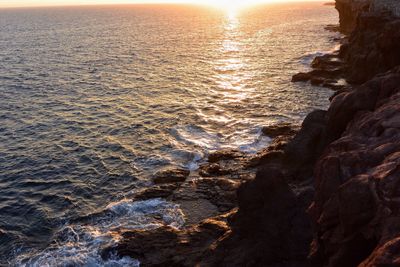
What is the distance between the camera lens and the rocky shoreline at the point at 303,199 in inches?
592

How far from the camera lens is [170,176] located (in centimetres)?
3438

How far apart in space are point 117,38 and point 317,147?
4708 inches

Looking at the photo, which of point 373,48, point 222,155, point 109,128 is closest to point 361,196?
point 222,155

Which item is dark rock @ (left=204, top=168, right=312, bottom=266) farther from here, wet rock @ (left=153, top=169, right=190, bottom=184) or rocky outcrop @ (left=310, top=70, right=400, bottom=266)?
wet rock @ (left=153, top=169, right=190, bottom=184)

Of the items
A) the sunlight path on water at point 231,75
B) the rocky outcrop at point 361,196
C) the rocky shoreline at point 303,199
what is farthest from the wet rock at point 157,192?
the sunlight path on water at point 231,75

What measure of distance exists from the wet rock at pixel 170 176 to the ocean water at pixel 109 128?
48.0 inches

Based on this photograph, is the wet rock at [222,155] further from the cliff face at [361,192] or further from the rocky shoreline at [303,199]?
the cliff face at [361,192]

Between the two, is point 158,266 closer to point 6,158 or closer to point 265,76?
point 6,158

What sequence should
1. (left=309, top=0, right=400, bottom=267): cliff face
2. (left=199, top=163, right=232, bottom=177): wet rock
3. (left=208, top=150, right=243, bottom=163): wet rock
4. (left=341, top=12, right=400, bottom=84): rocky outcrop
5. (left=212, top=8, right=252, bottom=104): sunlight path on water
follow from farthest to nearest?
1. (left=212, top=8, right=252, bottom=104): sunlight path on water
2. (left=341, top=12, right=400, bottom=84): rocky outcrop
3. (left=208, top=150, right=243, bottom=163): wet rock
4. (left=199, top=163, right=232, bottom=177): wet rock
5. (left=309, top=0, right=400, bottom=267): cliff face

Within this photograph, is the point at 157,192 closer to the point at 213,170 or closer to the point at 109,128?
the point at 213,170

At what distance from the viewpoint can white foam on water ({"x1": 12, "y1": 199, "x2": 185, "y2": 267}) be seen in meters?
24.6

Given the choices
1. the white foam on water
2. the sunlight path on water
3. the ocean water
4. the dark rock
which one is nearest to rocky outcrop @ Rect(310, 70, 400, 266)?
the dark rock

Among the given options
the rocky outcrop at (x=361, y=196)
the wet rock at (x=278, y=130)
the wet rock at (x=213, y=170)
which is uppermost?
the rocky outcrop at (x=361, y=196)

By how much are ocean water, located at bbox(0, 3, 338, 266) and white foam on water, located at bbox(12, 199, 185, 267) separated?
8 cm
